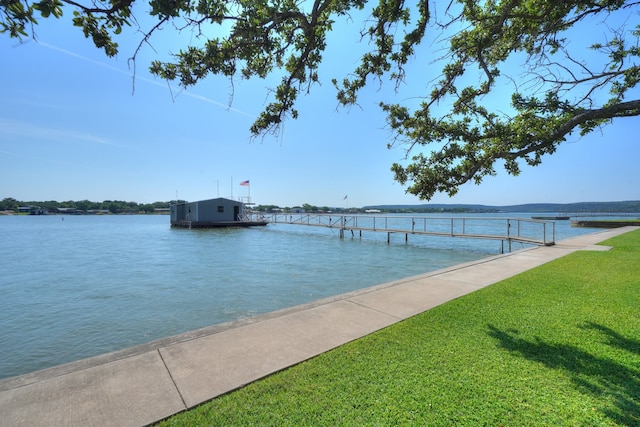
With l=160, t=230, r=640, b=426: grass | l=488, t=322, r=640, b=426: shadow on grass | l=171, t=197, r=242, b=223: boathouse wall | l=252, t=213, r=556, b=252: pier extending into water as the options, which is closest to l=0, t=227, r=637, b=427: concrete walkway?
l=160, t=230, r=640, b=426: grass

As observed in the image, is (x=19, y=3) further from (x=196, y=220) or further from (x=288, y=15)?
(x=196, y=220)

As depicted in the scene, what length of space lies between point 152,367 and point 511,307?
515 cm

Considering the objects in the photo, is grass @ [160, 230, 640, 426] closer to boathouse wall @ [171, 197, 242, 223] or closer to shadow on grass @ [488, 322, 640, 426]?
shadow on grass @ [488, 322, 640, 426]

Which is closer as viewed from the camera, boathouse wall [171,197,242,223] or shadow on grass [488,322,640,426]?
shadow on grass [488,322,640,426]

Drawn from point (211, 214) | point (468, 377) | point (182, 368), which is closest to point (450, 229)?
point (211, 214)

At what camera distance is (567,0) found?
394cm

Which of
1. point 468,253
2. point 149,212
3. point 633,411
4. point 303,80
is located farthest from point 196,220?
point 149,212

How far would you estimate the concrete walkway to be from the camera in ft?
8.11

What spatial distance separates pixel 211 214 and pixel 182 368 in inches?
1690

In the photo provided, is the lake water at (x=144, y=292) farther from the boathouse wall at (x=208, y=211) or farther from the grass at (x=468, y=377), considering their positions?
the boathouse wall at (x=208, y=211)

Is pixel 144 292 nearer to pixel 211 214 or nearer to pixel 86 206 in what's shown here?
pixel 211 214

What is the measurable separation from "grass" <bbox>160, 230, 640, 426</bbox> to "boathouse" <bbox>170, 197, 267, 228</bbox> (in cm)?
4117

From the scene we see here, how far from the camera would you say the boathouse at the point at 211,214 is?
1684 inches

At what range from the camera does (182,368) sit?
3.15 meters
